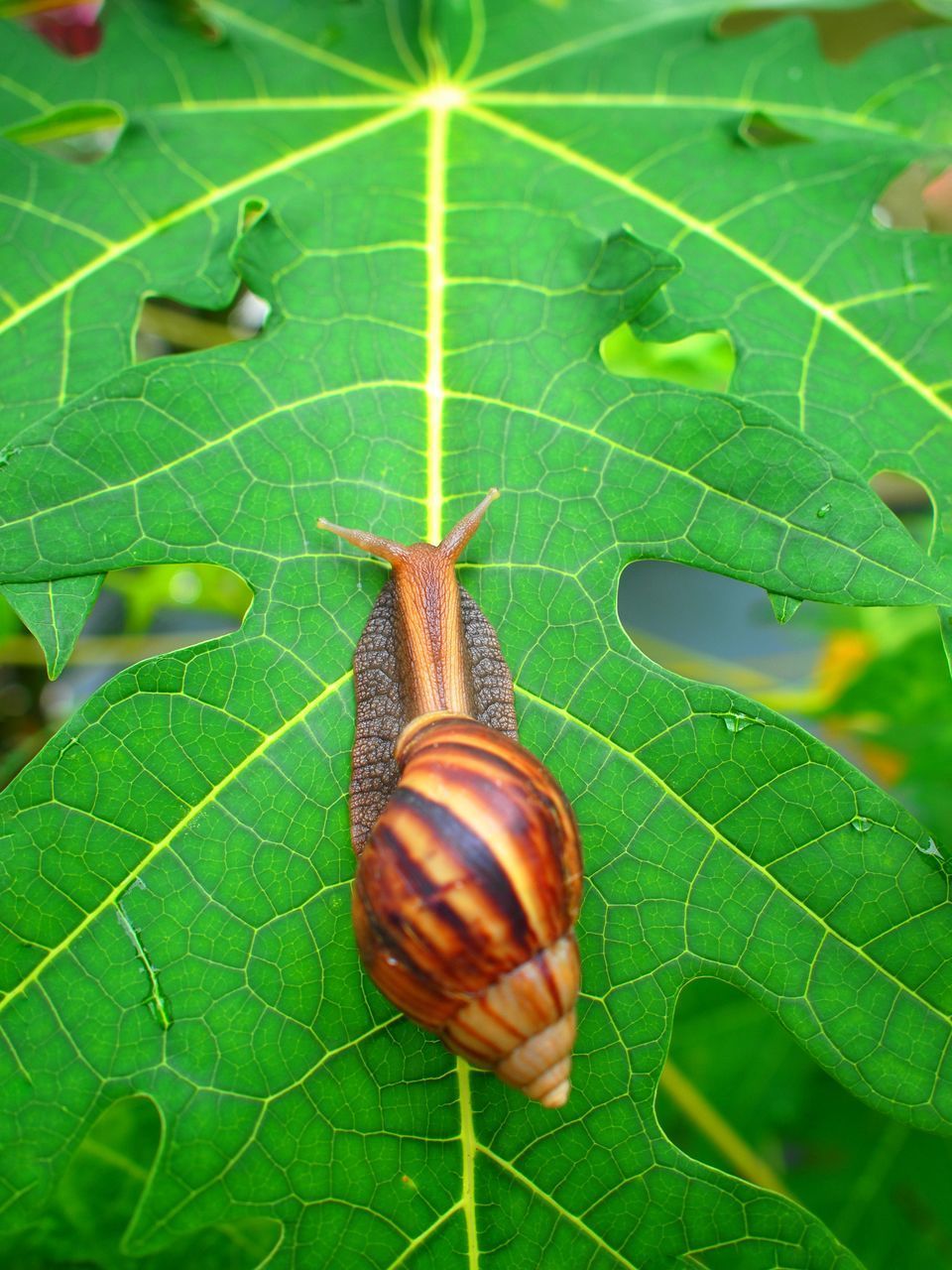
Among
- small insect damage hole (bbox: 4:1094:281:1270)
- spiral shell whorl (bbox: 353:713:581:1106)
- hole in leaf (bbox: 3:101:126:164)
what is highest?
hole in leaf (bbox: 3:101:126:164)

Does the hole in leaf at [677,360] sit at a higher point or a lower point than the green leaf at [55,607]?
higher

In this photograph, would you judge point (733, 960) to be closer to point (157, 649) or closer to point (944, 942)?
point (944, 942)

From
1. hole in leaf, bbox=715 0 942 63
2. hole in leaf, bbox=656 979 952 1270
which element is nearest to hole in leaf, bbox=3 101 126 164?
hole in leaf, bbox=715 0 942 63

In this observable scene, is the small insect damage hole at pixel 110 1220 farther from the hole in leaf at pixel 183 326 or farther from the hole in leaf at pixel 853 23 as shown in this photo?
the hole in leaf at pixel 853 23

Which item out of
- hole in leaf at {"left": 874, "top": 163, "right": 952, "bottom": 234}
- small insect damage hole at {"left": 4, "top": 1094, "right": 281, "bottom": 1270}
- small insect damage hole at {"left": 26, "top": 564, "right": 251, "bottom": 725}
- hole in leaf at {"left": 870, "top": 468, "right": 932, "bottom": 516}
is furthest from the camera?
hole in leaf at {"left": 870, "top": 468, "right": 932, "bottom": 516}

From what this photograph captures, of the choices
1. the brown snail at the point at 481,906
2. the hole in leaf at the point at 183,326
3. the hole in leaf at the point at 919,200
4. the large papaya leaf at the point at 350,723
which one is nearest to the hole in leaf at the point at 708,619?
the hole in leaf at the point at 919,200

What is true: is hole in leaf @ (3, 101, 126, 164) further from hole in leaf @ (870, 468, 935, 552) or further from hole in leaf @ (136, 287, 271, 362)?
hole in leaf @ (870, 468, 935, 552)

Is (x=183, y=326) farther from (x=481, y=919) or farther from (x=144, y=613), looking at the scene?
(x=481, y=919)
